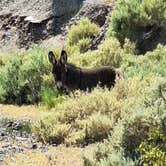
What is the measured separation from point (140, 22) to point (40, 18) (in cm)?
735

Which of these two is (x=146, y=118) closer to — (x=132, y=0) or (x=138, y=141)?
(x=138, y=141)

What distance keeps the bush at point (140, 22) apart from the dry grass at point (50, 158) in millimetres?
10867

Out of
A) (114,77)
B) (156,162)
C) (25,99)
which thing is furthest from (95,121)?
(25,99)

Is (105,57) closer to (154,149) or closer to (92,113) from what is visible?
(92,113)

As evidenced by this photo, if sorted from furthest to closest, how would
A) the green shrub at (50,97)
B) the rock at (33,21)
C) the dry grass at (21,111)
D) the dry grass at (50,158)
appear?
the rock at (33,21), the green shrub at (50,97), the dry grass at (21,111), the dry grass at (50,158)

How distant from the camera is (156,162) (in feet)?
26.3

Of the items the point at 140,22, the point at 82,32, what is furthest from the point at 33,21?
the point at 140,22

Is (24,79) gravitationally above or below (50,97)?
below

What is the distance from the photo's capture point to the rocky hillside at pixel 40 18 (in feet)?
91.5

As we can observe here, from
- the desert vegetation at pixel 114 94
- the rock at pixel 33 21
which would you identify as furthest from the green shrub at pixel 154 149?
the rock at pixel 33 21

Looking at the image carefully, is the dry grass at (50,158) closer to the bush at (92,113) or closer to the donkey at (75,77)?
the bush at (92,113)

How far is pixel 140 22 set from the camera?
23.5m

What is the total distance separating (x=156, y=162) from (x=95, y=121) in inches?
217

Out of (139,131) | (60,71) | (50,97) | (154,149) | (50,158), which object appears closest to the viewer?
(154,149)
